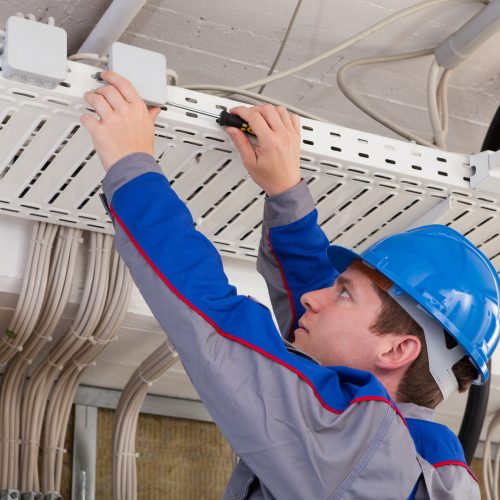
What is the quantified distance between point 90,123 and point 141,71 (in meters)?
0.11

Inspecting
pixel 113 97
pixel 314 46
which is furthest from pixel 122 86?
pixel 314 46

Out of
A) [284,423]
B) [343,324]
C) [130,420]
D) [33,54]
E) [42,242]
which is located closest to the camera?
[284,423]

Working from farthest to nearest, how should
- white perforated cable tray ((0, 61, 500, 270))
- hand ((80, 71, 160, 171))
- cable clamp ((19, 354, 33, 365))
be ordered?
cable clamp ((19, 354, 33, 365)), white perforated cable tray ((0, 61, 500, 270)), hand ((80, 71, 160, 171))

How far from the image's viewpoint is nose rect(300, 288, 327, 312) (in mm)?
1460

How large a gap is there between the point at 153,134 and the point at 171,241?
0.19 meters

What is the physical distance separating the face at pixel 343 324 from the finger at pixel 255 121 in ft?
0.80

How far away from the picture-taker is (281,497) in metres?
1.24

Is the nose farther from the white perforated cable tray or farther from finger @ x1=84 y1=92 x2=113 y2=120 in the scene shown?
finger @ x1=84 y1=92 x2=113 y2=120

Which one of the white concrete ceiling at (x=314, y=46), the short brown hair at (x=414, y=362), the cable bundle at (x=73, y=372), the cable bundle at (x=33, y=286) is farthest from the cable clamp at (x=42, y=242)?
the short brown hair at (x=414, y=362)

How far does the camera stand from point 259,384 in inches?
47.9

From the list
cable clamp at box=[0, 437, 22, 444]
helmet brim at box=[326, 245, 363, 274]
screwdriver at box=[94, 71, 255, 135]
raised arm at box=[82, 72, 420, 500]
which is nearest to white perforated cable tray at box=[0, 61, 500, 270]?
screwdriver at box=[94, 71, 255, 135]

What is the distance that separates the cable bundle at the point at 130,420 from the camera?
6.02 feet

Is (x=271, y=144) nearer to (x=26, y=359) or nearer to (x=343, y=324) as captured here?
(x=343, y=324)

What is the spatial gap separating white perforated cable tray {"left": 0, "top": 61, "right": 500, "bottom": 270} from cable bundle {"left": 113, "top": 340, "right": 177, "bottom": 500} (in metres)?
0.24
